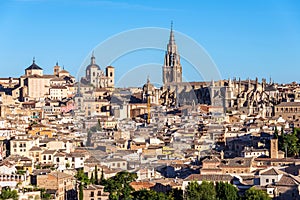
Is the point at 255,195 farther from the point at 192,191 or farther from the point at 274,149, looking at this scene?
the point at 274,149

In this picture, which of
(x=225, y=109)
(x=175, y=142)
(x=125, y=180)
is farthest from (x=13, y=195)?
(x=225, y=109)

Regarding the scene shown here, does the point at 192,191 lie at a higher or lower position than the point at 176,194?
higher

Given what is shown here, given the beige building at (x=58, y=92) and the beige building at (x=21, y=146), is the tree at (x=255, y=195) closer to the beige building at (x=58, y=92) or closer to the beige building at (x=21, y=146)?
the beige building at (x=21, y=146)

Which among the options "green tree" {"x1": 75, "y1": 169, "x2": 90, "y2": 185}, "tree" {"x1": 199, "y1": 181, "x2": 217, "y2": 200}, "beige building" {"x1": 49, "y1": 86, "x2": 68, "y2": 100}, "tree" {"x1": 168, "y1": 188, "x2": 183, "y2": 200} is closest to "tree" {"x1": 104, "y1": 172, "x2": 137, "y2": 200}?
"green tree" {"x1": 75, "y1": 169, "x2": 90, "y2": 185}

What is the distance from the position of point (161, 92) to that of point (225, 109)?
150 inches

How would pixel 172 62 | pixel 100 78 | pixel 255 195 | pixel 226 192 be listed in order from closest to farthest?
pixel 255 195 → pixel 226 192 → pixel 172 62 → pixel 100 78

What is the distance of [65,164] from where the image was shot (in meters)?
20.7

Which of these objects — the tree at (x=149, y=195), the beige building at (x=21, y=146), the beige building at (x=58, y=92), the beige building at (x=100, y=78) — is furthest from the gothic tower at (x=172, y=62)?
the tree at (x=149, y=195)

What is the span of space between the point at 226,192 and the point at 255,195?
27.7 inches

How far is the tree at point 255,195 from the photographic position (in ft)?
51.4

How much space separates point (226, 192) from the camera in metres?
16.3

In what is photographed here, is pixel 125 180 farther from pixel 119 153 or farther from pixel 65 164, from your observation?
pixel 119 153

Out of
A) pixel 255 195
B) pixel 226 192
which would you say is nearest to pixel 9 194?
pixel 226 192

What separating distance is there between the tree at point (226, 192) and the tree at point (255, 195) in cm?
27
